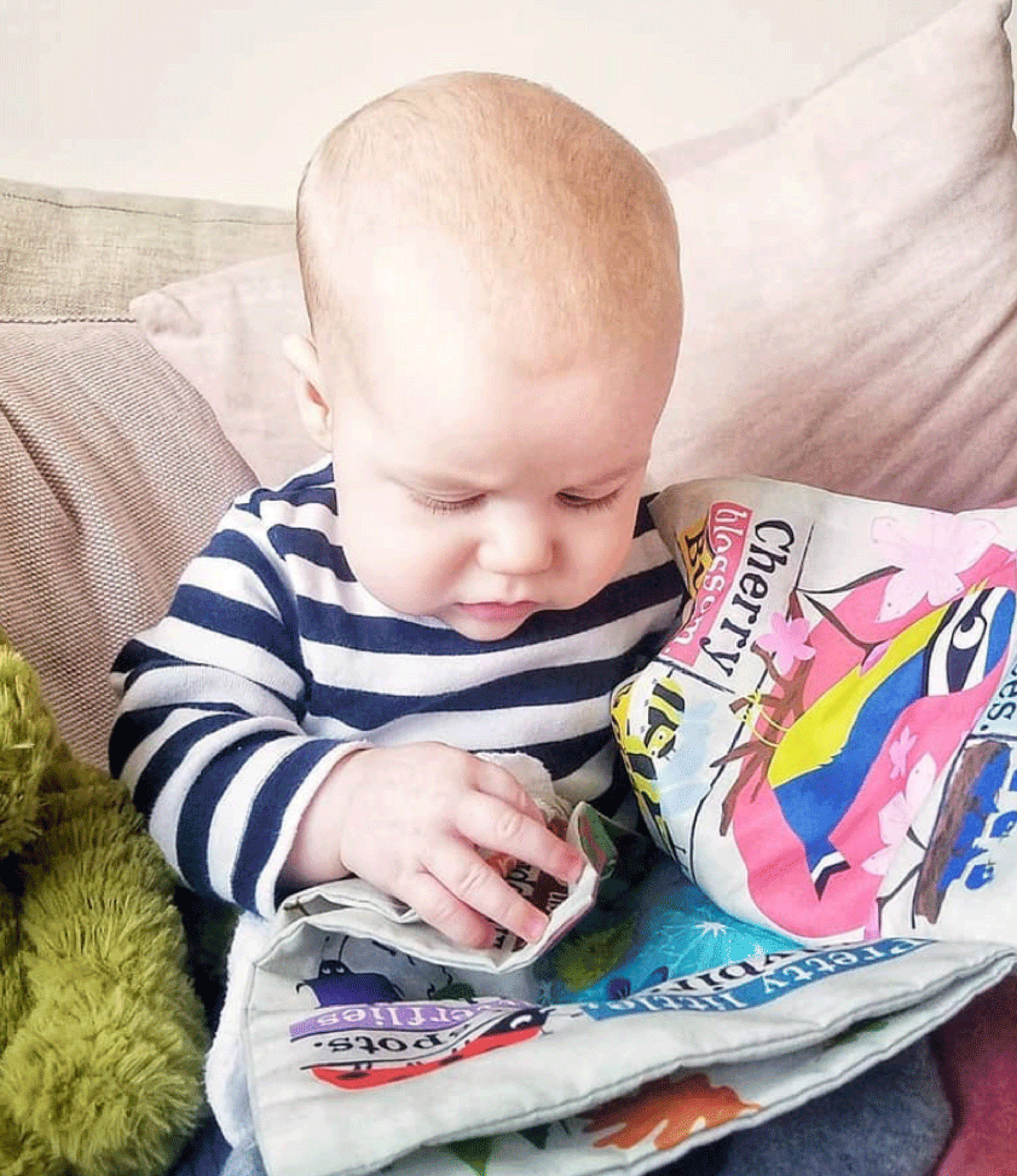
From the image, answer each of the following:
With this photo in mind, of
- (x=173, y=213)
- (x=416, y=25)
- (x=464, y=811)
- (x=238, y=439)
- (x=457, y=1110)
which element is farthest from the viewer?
(x=416, y=25)

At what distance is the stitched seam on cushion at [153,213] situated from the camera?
96 centimetres

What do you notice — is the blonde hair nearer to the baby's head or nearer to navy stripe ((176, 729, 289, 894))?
the baby's head

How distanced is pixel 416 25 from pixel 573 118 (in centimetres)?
79

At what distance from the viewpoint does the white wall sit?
1250 mm

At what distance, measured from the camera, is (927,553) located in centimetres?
67

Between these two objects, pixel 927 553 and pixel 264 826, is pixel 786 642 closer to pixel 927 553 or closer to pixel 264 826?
pixel 927 553

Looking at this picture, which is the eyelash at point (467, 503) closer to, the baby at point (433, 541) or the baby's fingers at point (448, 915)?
the baby at point (433, 541)

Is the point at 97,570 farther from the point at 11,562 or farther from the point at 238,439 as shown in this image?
the point at 238,439

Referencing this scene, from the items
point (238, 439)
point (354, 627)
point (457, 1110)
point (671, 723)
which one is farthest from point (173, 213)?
point (457, 1110)

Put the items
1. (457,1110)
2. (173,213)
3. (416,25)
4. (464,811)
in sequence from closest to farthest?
(457,1110)
(464,811)
(173,213)
(416,25)

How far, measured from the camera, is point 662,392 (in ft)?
1.93

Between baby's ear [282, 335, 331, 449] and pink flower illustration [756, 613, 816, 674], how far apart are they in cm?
24

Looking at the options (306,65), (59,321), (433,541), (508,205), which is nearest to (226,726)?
(433,541)

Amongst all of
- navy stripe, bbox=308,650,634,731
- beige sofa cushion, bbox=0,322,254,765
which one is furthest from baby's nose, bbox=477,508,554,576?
beige sofa cushion, bbox=0,322,254,765
